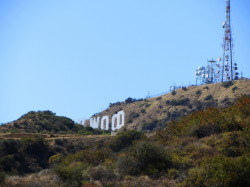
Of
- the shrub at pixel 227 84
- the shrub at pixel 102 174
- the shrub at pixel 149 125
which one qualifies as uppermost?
the shrub at pixel 227 84

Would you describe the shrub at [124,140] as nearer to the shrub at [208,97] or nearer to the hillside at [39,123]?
the hillside at [39,123]

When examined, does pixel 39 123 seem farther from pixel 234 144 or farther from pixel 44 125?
pixel 234 144

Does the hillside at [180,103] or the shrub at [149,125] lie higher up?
the hillside at [180,103]

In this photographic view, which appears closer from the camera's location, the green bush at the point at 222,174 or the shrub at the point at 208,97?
the green bush at the point at 222,174

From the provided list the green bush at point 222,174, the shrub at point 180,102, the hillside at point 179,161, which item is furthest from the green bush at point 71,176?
the shrub at point 180,102

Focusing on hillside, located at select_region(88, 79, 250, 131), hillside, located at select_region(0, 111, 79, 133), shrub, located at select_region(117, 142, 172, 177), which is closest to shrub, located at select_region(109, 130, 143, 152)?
shrub, located at select_region(117, 142, 172, 177)

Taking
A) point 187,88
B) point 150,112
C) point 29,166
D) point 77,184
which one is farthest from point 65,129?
point 77,184

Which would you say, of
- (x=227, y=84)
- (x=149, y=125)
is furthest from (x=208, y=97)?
(x=149, y=125)

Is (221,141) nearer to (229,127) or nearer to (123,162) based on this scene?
(229,127)
